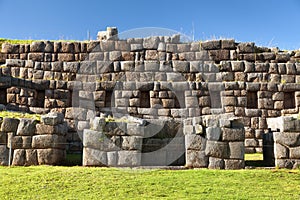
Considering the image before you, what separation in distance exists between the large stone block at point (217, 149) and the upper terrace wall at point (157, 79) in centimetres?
585

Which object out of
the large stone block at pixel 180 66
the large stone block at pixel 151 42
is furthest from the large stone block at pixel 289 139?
the large stone block at pixel 151 42

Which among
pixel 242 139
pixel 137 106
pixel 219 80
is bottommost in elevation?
pixel 242 139

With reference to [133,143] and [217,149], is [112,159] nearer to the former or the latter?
[133,143]

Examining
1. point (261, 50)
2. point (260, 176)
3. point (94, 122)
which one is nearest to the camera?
point (260, 176)

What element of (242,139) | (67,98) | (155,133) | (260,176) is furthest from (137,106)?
(260,176)

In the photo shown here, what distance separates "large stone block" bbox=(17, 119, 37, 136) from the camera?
9.82 meters

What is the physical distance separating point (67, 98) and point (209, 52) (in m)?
6.93

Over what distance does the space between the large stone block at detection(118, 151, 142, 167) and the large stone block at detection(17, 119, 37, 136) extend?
8.38 feet

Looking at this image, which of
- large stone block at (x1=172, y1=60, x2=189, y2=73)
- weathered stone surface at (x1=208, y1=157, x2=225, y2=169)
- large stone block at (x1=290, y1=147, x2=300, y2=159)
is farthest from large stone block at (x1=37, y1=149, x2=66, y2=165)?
large stone block at (x1=172, y1=60, x2=189, y2=73)

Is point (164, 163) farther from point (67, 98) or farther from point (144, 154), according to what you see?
point (67, 98)

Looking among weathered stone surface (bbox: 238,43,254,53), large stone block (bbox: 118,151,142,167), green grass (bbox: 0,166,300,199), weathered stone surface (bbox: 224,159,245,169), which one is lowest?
green grass (bbox: 0,166,300,199)

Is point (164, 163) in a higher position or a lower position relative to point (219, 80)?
lower

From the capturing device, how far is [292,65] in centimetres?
1642

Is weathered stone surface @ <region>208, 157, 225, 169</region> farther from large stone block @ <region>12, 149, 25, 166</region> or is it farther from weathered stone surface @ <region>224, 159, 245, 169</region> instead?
large stone block @ <region>12, 149, 25, 166</region>
